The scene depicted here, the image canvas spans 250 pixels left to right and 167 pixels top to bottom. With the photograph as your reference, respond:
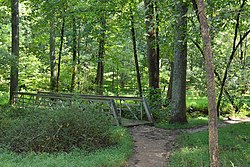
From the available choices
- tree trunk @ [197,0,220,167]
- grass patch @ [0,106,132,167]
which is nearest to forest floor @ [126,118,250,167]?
grass patch @ [0,106,132,167]

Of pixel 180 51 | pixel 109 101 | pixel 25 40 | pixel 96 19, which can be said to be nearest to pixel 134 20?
pixel 96 19

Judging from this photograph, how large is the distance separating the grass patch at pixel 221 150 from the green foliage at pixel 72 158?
4.11ft

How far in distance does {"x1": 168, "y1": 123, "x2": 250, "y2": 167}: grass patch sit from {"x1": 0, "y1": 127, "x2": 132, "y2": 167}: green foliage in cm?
125

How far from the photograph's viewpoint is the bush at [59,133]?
728 cm

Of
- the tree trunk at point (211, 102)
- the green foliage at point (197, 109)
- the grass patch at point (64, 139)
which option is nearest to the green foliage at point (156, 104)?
the green foliage at point (197, 109)

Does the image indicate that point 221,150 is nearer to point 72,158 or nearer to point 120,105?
point 72,158

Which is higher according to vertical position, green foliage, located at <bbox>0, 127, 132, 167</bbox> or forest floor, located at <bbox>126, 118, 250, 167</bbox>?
green foliage, located at <bbox>0, 127, 132, 167</bbox>

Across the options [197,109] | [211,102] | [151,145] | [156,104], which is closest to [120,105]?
[156,104]

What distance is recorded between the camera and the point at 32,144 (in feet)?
23.8

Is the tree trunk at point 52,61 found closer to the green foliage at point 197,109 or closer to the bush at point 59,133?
the green foliage at point 197,109

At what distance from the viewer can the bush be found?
7.28m

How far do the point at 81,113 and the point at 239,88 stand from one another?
35.5 feet

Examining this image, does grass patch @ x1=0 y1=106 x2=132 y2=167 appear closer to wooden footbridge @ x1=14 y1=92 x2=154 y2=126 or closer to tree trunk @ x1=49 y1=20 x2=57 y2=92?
wooden footbridge @ x1=14 y1=92 x2=154 y2=126

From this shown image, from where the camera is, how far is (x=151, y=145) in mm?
8500
